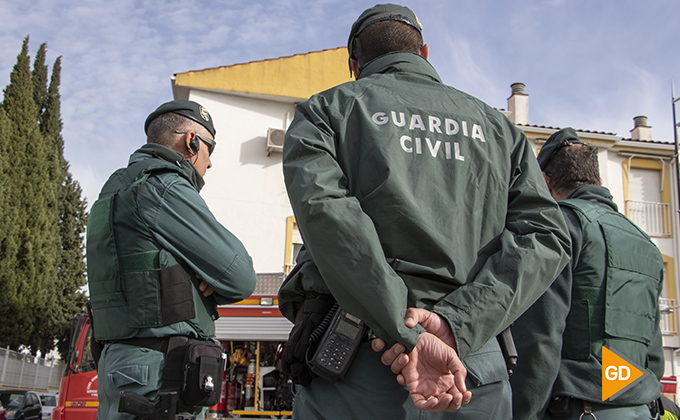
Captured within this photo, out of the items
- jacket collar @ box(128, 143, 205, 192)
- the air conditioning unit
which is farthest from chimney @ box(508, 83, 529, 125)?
jacket collar @ box(128, 143, 205, 192)

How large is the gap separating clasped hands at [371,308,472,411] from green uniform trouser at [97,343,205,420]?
1.48 metres

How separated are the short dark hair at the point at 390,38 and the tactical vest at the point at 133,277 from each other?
1360mm

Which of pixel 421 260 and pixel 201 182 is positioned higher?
pixel 201 182

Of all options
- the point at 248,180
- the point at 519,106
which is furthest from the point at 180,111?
the point at 519,106

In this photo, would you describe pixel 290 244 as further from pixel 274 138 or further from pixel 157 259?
pixel 157 259

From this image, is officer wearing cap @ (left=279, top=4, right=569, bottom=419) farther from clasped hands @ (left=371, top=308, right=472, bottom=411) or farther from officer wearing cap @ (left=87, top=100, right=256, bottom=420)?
officer wearing cap @ (left=87, top=100, right=256, bottom=420)

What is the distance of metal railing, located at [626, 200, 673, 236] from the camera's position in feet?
71.2

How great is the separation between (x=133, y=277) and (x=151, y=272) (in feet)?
0.31

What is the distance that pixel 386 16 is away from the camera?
7.27ft

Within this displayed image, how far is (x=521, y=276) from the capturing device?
5.80 feet

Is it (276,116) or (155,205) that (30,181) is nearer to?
(276,116)

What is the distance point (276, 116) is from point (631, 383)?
17.7 metres

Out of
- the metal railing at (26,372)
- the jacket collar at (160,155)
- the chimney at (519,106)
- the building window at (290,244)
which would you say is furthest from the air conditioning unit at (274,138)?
the jacket collar at (160,155)

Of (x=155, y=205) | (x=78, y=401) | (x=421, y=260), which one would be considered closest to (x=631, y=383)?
(x=421, y=260)
